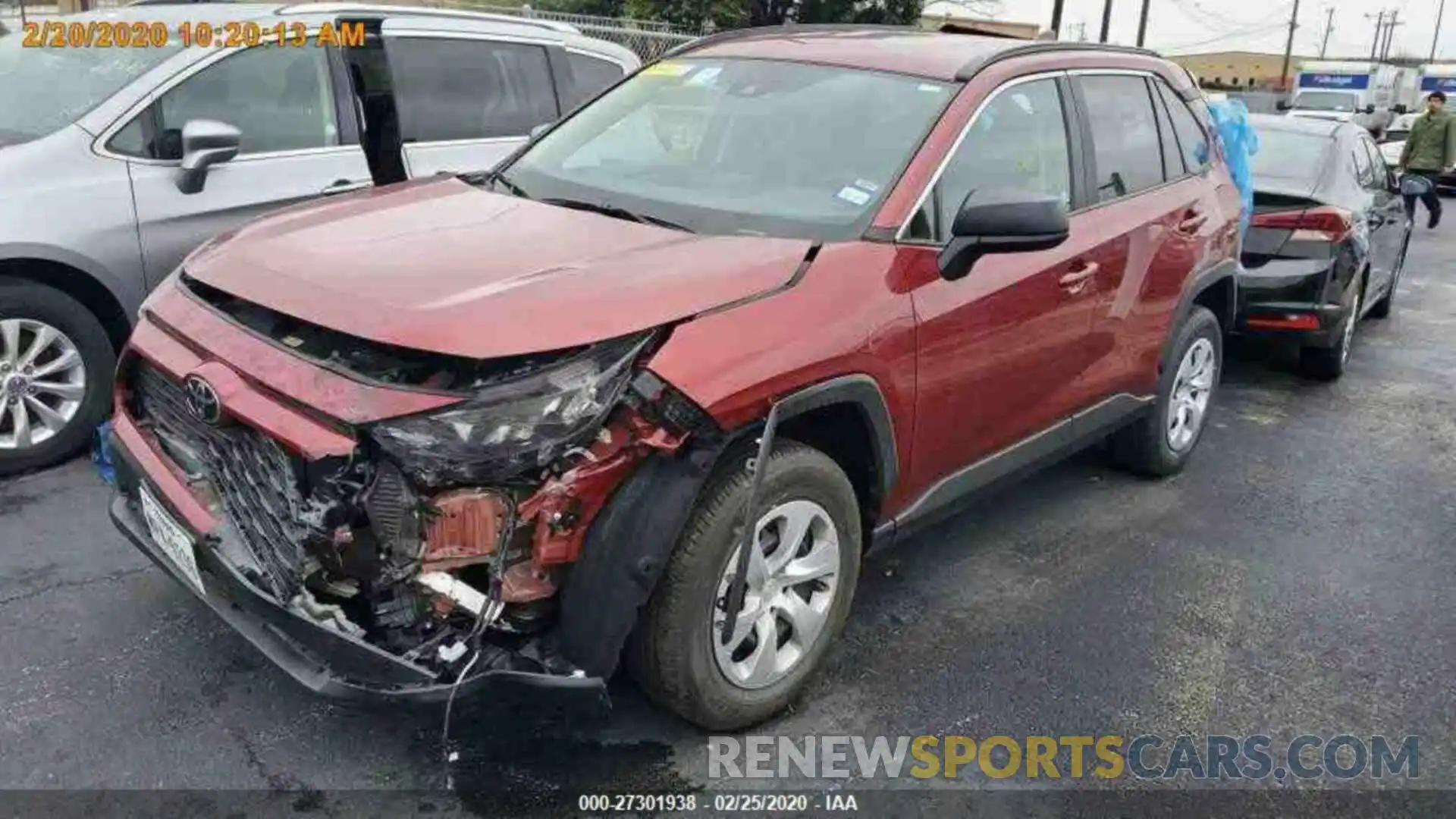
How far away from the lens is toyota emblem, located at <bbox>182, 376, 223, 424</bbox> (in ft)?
8.55

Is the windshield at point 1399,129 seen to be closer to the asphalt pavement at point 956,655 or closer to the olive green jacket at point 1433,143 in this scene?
Answer: the olive green jacket at point 1433,143

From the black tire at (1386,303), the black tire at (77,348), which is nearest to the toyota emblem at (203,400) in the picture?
the black tire at (77,348)

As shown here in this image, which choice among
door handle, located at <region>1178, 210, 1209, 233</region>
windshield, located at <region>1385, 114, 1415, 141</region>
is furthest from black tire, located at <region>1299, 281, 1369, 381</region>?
windshield, located at <region>1385, 114, 1415, 141</region>

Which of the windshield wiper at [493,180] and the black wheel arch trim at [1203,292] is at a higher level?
the windshield wiper at [493,180]

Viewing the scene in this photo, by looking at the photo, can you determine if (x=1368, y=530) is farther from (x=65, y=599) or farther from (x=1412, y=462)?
(x=65, y=599)

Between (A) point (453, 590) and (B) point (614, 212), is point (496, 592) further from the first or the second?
(B) point (614, 212)

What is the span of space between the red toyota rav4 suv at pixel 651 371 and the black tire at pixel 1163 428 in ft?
2.24

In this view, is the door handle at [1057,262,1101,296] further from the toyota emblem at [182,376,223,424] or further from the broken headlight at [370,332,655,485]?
the toyota emblem at [182,376,223,424]

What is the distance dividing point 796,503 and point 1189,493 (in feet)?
9.33

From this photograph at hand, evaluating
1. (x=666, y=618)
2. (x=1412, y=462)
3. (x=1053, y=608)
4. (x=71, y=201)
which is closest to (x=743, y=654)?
(x=666, y=618)

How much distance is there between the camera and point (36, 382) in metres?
4.34

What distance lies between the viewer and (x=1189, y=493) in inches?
198

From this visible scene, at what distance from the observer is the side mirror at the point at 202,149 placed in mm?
4426

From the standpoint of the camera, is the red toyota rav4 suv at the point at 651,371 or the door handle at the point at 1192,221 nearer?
the red toyota rav4 suv at the point at 651,371
